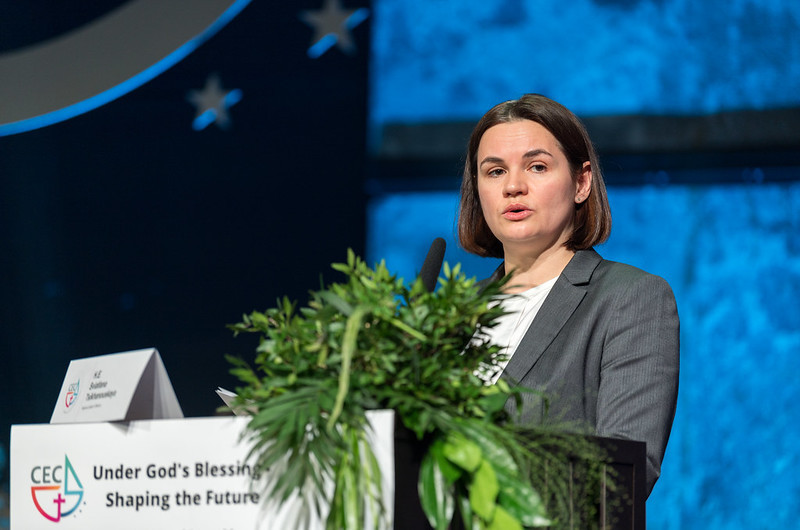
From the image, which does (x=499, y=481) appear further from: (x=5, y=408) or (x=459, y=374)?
(x=5, y=408)

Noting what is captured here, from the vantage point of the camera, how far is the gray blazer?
1508 millimetres

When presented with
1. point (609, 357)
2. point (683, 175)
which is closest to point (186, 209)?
point (683, 175)

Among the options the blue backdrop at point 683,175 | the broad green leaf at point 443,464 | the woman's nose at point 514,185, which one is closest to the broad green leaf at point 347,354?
the broad green leaf at point 443,464

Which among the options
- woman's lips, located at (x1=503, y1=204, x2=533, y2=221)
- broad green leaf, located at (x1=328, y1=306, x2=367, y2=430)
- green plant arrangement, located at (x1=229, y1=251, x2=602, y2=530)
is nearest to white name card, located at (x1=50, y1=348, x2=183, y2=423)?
green plant arrangement, located at (x1=229, y1=251, x2=602, y2=530)

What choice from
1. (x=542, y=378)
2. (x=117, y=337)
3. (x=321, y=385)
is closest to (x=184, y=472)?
(x=321, y=385)

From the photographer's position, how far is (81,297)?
149 inches

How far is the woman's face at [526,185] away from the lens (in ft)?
6.15

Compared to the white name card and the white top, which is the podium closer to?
the white name card

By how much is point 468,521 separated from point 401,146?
8.91 feet

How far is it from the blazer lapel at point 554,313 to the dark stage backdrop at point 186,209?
6.10ft

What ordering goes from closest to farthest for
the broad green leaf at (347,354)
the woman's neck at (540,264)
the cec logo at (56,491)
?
1. the broad green leaf at (347,354)
2. the cec logo at (56,491)
3. the woman's neck at (540,264)

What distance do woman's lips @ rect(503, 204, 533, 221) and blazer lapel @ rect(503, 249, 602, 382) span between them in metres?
0.13

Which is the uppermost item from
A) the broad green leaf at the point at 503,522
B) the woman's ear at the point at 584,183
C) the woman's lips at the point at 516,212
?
the woman's ear at the point at 584,183

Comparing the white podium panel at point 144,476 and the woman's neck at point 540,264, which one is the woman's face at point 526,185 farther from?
the white podium panel at point 144,476
